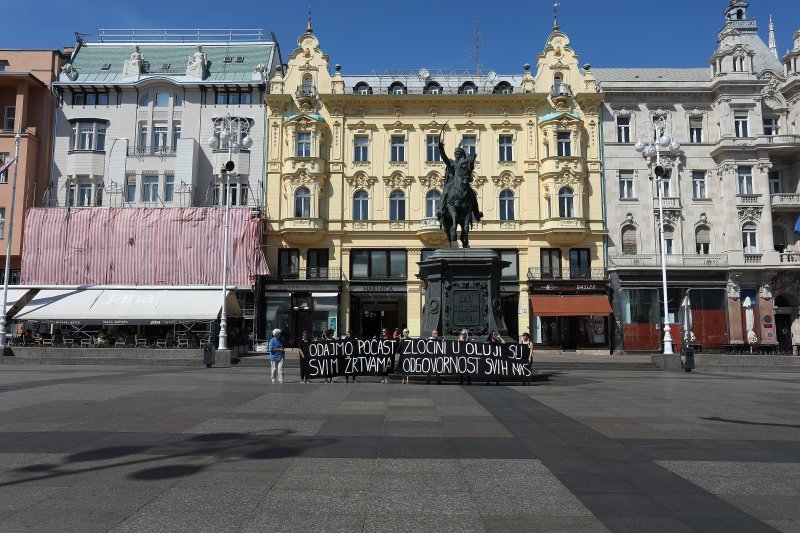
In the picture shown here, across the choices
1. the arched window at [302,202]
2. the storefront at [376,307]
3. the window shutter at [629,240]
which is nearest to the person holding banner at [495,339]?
the storefront at [376,307]

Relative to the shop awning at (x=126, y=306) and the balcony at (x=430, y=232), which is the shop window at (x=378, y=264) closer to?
the balcony at (x=430, y=232)

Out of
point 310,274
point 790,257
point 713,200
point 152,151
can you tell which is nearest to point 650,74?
point 713,200

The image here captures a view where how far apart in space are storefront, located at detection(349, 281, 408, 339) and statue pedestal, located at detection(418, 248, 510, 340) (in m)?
21.8

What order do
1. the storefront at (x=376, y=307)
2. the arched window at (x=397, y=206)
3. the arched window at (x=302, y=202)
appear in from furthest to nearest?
1. the arched window at (x=397, y=206)
2. the arched window at (x=302, y=202)
3. the storefront at (x=376, y=307)

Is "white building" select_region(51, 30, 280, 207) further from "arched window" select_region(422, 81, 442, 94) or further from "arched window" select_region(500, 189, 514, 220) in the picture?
"arched window" select_region(500, 189, 514, 220)

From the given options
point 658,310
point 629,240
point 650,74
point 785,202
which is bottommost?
point 658,310

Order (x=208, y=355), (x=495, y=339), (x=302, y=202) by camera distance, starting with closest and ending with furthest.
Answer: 1. (x=495, y=339)
2. (x=208, y=355)
3. (x=302, y=202)

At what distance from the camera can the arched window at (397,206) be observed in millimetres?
43500

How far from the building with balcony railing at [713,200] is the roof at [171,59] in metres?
26.1

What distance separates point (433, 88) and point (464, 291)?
30435 millimetres

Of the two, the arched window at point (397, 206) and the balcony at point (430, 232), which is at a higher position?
the arched window at point (397, 206)

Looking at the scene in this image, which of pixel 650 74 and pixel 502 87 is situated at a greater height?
pixel 650 74

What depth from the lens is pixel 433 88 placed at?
46219 millimetres

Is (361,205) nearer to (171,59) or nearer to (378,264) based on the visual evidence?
(378,264)
